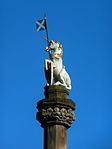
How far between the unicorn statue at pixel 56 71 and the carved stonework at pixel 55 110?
92cm

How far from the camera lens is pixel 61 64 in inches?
857

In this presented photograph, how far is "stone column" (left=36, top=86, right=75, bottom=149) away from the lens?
19656mm

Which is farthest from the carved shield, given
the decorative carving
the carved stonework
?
the decorative carving

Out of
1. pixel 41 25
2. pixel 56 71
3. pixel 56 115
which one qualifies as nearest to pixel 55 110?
pixel 56 115

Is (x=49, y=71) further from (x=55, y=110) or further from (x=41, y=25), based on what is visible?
(x=41, y=25)


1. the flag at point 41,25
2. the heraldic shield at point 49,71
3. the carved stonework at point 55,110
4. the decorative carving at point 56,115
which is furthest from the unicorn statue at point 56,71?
the decorative carving at point 56,115

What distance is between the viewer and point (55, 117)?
19.8 meters

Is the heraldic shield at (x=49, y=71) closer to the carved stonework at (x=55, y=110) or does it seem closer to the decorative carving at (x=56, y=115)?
the carved stonework at (x=55, y=110)

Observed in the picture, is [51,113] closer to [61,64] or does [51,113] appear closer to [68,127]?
[68,127]

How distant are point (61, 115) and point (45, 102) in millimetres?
813

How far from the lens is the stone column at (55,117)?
19.7 m

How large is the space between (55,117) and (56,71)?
2447mm

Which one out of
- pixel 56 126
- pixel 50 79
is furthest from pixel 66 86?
pixel 56 126

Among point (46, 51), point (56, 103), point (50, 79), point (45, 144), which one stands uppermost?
point (46, 51)
